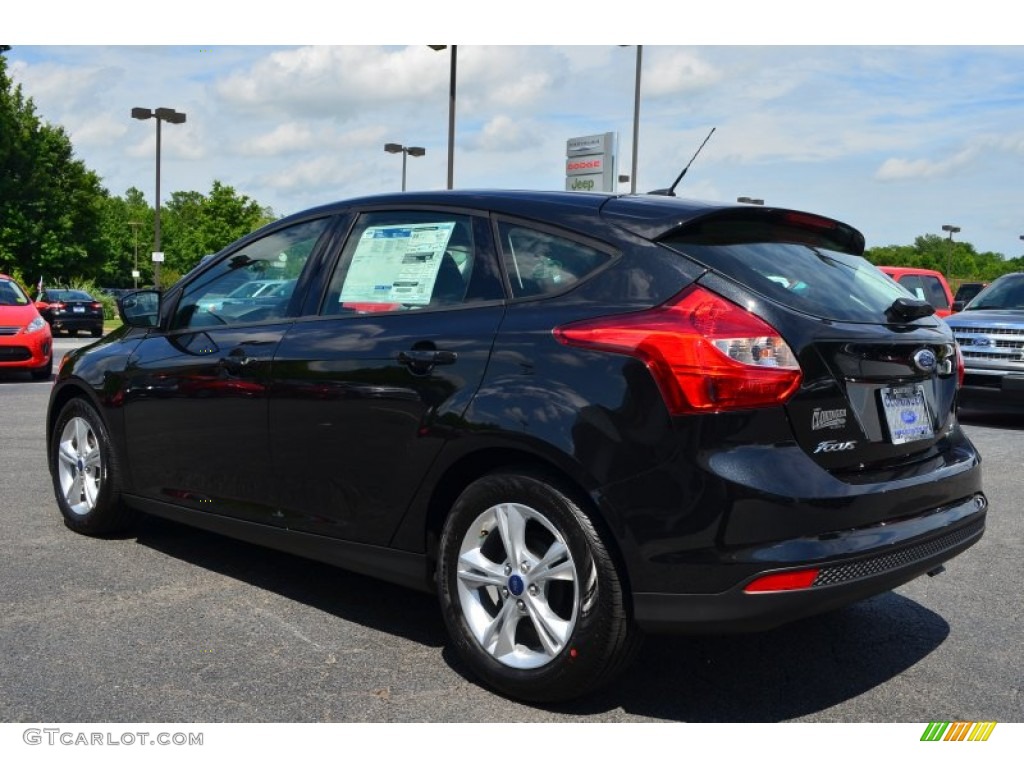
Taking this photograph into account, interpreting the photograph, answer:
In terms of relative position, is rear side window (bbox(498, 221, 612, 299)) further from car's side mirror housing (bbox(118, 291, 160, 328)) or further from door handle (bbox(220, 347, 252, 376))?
car's side mirror housing (bbox(118, 291, 160, 328))

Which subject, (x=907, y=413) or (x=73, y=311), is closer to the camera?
(x=907, y=413)

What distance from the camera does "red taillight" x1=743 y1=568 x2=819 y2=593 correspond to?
10.1 ft

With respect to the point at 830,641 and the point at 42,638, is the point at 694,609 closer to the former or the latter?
the point at 830,641

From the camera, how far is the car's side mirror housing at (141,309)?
527 centimetres

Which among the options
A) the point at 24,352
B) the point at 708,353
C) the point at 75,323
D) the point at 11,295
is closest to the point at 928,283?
the point at 24,352

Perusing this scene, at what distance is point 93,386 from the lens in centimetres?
549

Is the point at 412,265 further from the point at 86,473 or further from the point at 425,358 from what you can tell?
the point at 86,473

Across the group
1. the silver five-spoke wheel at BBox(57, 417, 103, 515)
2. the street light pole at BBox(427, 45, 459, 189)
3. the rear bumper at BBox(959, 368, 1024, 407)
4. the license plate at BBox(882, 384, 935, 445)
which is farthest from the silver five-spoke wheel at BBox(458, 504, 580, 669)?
the street light pole at BBox(427, 45, 459, 189)

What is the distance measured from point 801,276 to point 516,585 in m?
1.36

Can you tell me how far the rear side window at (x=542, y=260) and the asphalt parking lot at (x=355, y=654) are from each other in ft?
4.37

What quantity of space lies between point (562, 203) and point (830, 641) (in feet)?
6.29

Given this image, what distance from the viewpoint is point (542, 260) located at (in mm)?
3701

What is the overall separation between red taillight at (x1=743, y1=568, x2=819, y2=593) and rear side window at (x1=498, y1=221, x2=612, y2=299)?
43.2 inches

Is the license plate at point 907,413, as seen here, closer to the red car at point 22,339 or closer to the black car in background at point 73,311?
the red car at point 22,339
